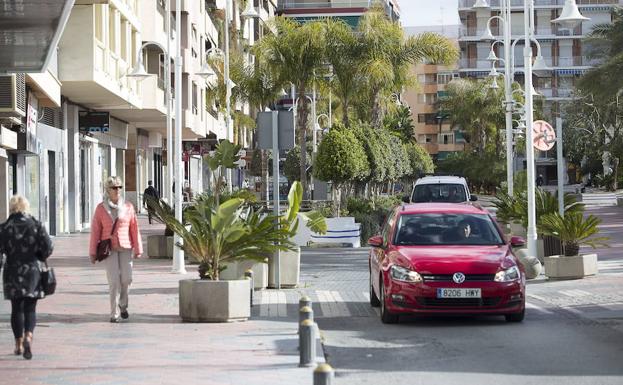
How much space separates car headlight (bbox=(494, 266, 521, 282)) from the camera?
48.9 feet

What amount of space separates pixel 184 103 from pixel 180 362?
43.6 meters

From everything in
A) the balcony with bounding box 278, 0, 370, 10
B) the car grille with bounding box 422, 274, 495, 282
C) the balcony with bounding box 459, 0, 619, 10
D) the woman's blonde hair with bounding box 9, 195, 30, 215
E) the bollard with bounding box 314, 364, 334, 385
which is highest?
the balcony with bounding box 278, 0, 370, 10

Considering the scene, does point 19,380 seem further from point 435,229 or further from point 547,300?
point 547,300

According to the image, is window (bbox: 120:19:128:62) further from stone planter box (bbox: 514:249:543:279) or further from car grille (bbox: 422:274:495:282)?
car grille (bbox: 422:274:495:282)

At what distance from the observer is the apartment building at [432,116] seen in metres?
142

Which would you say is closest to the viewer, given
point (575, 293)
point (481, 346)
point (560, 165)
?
point (481, 346)

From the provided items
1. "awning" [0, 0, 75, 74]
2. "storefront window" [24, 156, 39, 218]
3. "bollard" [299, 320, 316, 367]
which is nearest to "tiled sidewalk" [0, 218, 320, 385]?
"bollard" [299, 320, 316, 367]

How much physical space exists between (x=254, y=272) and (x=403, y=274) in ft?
17.1

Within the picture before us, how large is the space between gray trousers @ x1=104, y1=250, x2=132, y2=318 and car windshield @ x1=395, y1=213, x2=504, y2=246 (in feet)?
11.4

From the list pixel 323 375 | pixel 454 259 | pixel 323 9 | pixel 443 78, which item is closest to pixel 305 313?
pixel 323 375

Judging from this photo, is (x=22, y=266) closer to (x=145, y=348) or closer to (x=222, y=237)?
(x=145, y=348)

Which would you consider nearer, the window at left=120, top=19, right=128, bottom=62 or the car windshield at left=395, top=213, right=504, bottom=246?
the car windshield at left=395, top=213, right=504, bottom=246

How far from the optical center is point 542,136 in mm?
27234

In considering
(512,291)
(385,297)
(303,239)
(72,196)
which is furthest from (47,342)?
(72,196)
